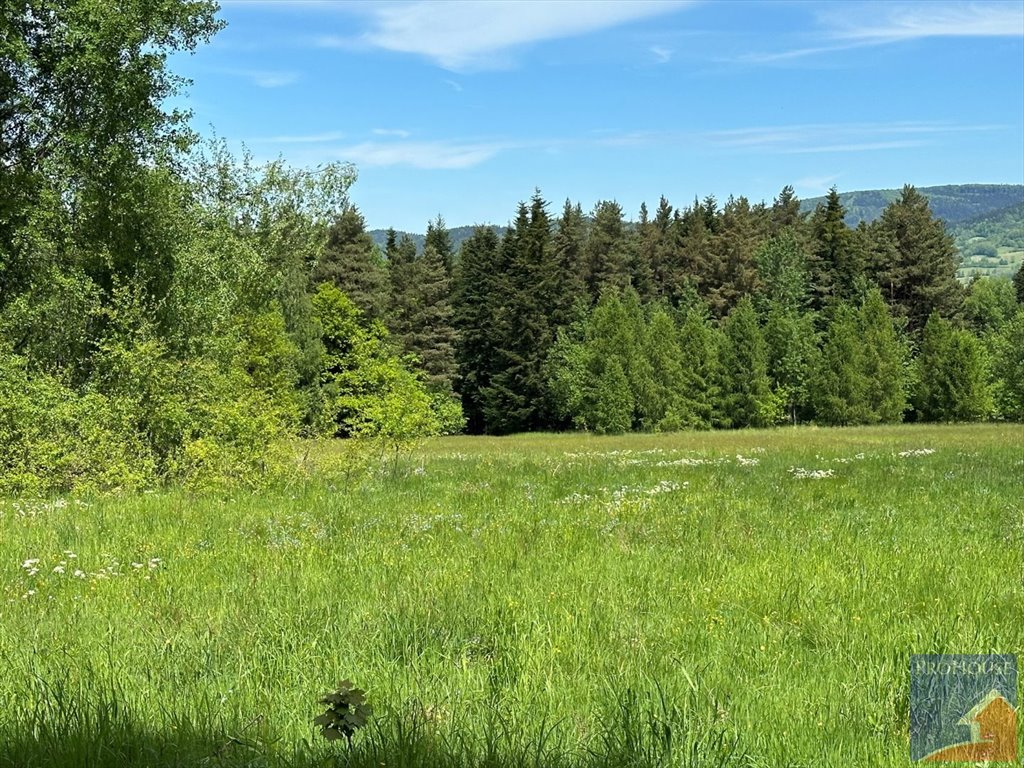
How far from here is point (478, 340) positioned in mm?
70000

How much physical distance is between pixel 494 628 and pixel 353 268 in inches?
2350

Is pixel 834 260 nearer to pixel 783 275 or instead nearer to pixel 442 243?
pixel 783 275

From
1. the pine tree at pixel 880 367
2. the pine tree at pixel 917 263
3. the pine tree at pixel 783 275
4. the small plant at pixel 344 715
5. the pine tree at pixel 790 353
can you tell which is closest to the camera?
the small plant at pixel 344 715

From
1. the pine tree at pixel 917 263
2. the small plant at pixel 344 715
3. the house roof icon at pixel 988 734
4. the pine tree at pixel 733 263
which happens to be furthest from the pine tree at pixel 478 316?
the small plant at pixel 344 715

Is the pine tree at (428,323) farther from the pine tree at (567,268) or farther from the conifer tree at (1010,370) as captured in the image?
the conifer tree at (1010,370)

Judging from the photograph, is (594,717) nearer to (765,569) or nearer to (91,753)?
(91,753)

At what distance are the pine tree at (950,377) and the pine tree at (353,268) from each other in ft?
153

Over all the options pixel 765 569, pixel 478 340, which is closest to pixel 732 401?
pixel 478 340

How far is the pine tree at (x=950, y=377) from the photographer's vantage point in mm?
59781

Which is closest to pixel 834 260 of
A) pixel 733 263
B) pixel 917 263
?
pixel 917 263

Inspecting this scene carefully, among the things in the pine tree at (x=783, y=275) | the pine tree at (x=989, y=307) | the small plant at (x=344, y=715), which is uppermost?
the pine tree at (x=783, y=275)

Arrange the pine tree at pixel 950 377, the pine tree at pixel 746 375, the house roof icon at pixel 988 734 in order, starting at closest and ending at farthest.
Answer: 1. the house roof icon at pixel 988 734
2. the pine tree at pixel 950 377
3. the pine tree at pixel 746 375

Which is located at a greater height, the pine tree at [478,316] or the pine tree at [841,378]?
the pine tree at [478,316]

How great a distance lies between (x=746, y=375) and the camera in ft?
209
